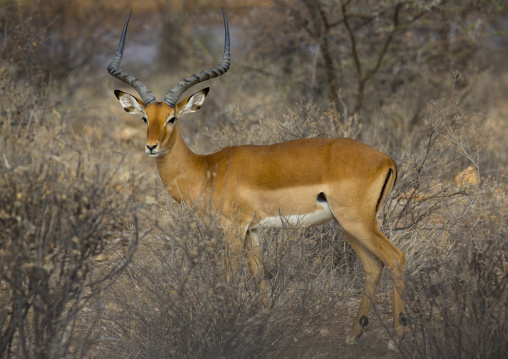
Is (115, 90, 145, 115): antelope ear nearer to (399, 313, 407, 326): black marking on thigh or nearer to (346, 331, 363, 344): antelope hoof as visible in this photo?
(346, 331, 363, 344): antelope hoof

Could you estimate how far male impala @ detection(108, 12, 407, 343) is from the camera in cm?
441

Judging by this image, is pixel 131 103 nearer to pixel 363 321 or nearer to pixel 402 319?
pixel 363 321

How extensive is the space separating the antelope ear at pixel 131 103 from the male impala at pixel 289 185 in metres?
0.09

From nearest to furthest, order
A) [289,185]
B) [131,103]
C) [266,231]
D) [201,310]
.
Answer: [201,310] < [289,185] < [266,231] < [131,103]

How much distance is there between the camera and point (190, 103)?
5199 millimetres

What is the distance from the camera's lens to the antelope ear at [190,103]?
514cm

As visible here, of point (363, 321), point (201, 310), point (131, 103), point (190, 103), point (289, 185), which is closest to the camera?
point (201, 310)

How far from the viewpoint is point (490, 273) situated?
3596 millimetres

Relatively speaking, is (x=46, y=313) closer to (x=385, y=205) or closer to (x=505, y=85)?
(x=385, y=205)

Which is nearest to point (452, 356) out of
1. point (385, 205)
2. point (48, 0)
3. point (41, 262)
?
point (385, 205)

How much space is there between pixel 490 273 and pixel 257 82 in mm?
9000

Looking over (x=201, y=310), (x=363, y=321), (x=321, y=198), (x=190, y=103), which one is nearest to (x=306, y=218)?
(x=321, y=198)

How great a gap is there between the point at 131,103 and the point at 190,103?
535mm

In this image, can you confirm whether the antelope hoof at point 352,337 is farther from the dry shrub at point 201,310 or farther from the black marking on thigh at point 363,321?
Answer: the dry shrub at point 201,310
